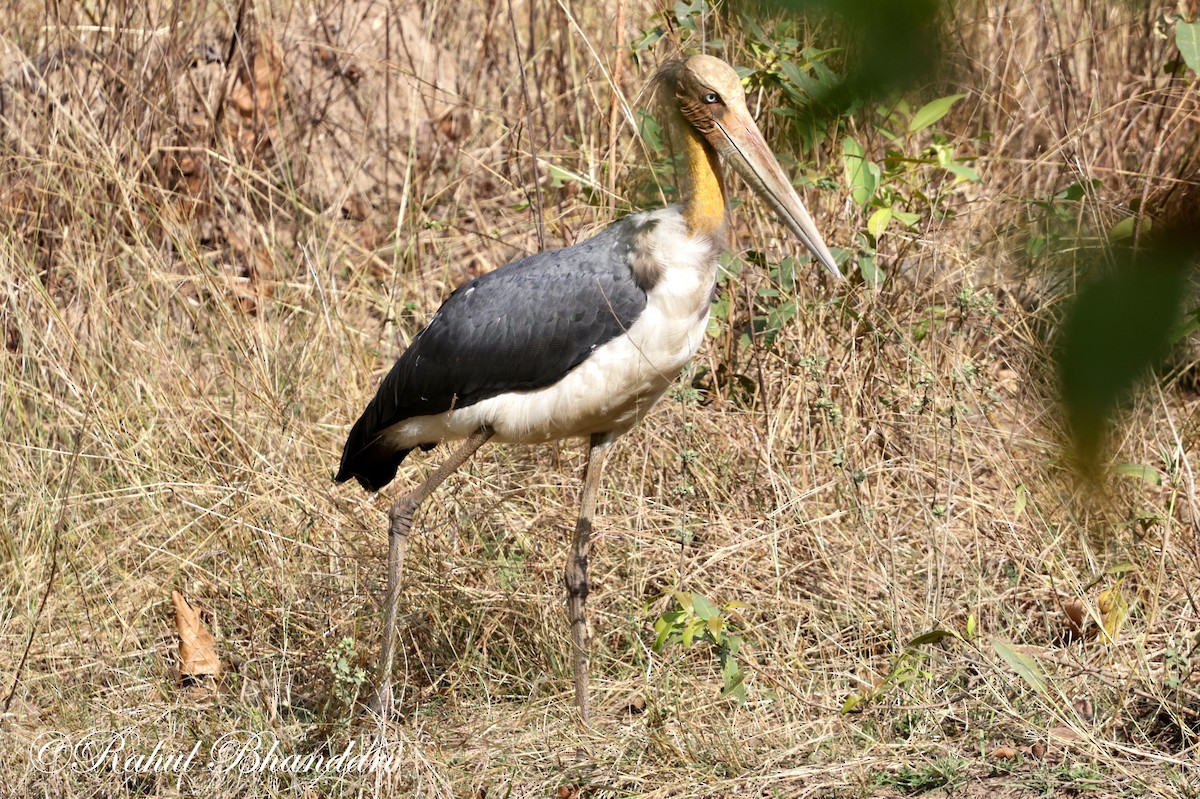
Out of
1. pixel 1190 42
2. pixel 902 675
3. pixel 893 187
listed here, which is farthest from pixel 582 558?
pixel 1190 42

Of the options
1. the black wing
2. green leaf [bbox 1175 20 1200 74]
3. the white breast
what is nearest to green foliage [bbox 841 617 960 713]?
the white breast

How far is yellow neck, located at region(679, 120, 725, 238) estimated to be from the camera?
3.34 m

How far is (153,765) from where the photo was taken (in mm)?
3104

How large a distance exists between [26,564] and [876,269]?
2.50m

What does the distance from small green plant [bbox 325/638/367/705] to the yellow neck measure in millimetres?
1262

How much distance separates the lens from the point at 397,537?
3.58 meters

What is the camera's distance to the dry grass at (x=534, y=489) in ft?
10.2

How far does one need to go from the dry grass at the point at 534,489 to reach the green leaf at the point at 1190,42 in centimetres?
39

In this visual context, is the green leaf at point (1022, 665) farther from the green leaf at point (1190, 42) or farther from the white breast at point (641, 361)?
the green leaf at point (1190, 42)

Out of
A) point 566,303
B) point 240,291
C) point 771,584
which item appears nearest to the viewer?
point 566,303

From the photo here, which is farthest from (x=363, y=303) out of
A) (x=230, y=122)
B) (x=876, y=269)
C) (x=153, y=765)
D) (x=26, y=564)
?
(x=153, y=765)

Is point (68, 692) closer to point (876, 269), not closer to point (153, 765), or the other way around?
point (153, 765)

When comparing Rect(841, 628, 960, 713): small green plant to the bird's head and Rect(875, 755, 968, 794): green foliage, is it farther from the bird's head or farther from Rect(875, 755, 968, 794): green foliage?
the bird's head

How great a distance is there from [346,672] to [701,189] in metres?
1.40
